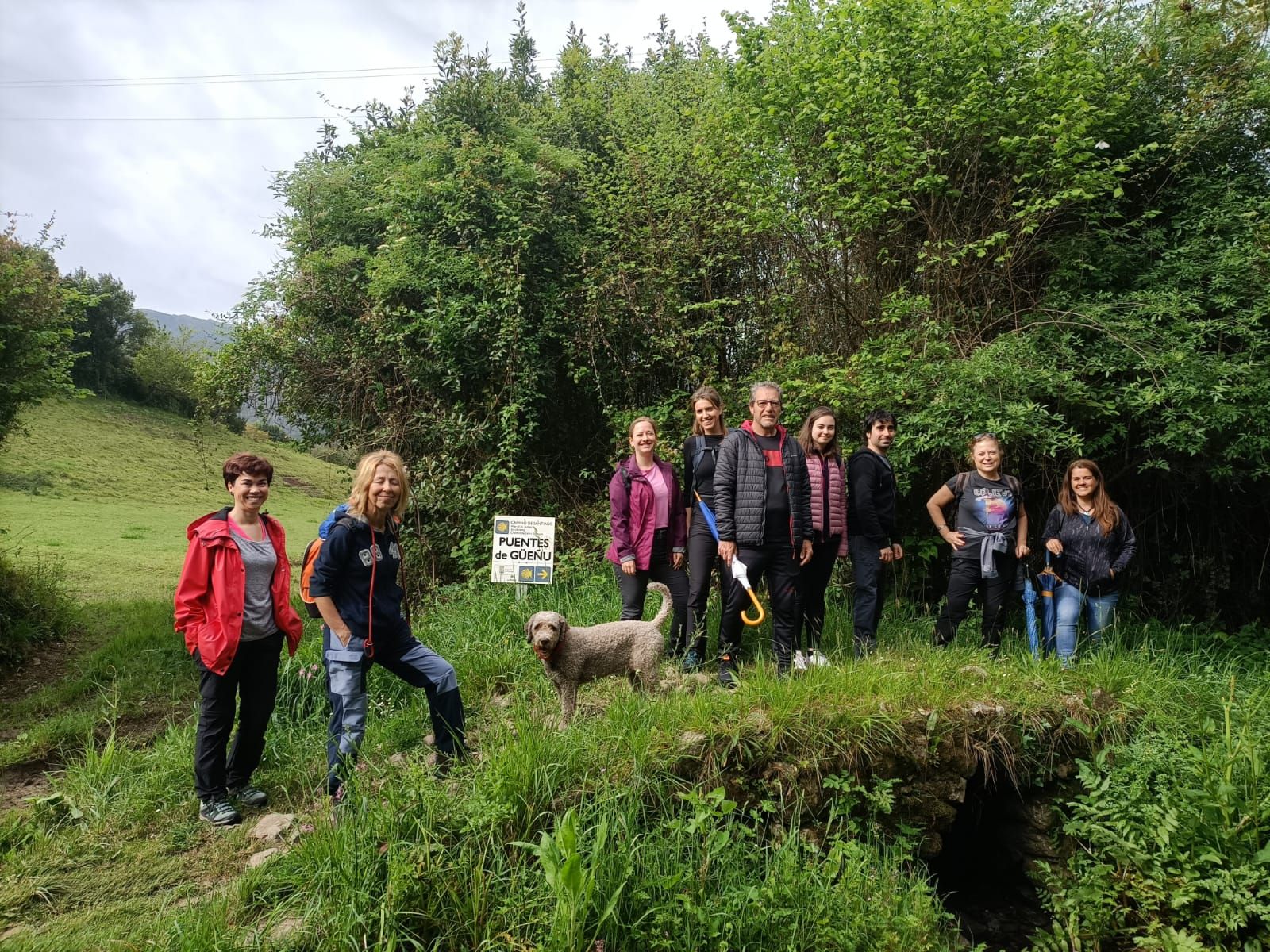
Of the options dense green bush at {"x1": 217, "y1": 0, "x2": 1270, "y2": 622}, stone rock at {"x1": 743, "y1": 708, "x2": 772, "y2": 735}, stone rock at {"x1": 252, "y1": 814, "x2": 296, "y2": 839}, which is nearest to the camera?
stone rock at {"x1": 252, "y1": 814, "x2": 296, "y2": 839}

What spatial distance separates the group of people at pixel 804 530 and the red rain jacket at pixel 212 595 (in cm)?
243

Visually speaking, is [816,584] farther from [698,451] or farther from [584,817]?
[584,817]

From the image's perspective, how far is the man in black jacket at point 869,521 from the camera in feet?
17.1

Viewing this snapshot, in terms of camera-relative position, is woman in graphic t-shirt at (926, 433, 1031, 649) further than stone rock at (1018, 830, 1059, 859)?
Yes

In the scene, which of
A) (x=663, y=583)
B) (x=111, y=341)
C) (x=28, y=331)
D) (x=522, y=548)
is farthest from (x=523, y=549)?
(x=111, y=341)

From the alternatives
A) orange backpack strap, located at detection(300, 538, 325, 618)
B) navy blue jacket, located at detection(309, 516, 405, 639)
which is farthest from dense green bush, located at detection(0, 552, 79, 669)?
navy blue jacket, located at detection(309, 516, 405, 639)

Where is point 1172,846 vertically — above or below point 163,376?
below

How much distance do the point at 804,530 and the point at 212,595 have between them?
11.7 feet

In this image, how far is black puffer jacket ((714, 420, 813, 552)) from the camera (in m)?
4.61

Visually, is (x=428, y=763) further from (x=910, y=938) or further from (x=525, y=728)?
(x=910, y=938)

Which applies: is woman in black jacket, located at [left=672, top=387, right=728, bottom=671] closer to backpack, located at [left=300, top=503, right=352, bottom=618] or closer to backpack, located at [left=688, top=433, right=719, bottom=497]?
backpack, located at [left=688, top=433, right=719, bottom=497]

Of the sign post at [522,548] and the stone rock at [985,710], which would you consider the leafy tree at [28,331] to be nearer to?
the sign post at [522,548]

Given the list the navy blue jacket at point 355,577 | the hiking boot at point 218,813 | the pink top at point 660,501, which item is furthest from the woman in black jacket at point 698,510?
the hiking boot at point 218,813

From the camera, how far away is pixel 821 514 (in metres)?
5.02
